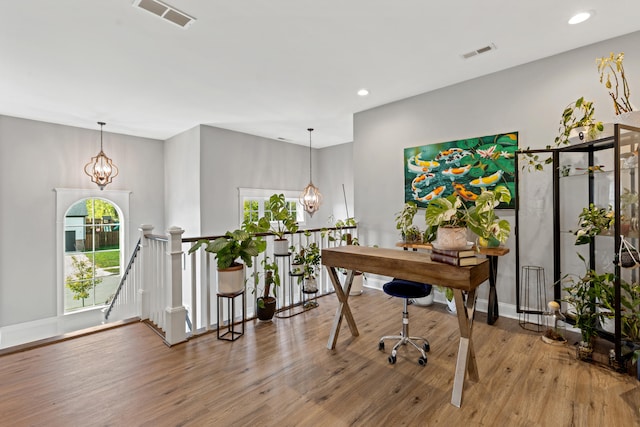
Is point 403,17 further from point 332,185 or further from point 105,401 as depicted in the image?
point 332,185

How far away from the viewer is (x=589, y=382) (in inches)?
83.0

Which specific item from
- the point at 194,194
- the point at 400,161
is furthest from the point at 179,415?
the point at 194,194

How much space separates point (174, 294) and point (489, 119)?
388 cm

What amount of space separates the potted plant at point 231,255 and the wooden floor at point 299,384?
549 mm

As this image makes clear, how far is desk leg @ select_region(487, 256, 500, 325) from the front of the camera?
3152 millimetres

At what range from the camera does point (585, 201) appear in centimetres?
284

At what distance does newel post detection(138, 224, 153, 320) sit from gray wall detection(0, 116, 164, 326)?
2835mm

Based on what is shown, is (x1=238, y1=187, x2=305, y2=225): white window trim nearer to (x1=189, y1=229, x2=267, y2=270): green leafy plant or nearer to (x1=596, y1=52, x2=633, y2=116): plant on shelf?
(x1=189, y1=229, x2=267, y2=270): green leafy plant

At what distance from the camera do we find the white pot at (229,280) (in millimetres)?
2789

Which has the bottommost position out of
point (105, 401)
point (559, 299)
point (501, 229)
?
point (105, 401)

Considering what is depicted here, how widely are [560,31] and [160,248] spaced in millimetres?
4285

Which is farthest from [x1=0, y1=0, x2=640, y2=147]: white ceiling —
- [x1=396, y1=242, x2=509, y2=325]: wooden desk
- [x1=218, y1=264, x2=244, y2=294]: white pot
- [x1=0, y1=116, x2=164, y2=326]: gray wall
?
[x1=218, y1=264, x2=244, y2=294]: white pot

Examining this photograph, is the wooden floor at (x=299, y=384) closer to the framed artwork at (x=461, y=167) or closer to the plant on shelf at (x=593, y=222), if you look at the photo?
the plant on shelf at (x=593, y=222)

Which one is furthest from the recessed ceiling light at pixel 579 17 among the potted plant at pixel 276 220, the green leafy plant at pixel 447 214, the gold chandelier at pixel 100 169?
the gold chandelier at pixel 100 169
